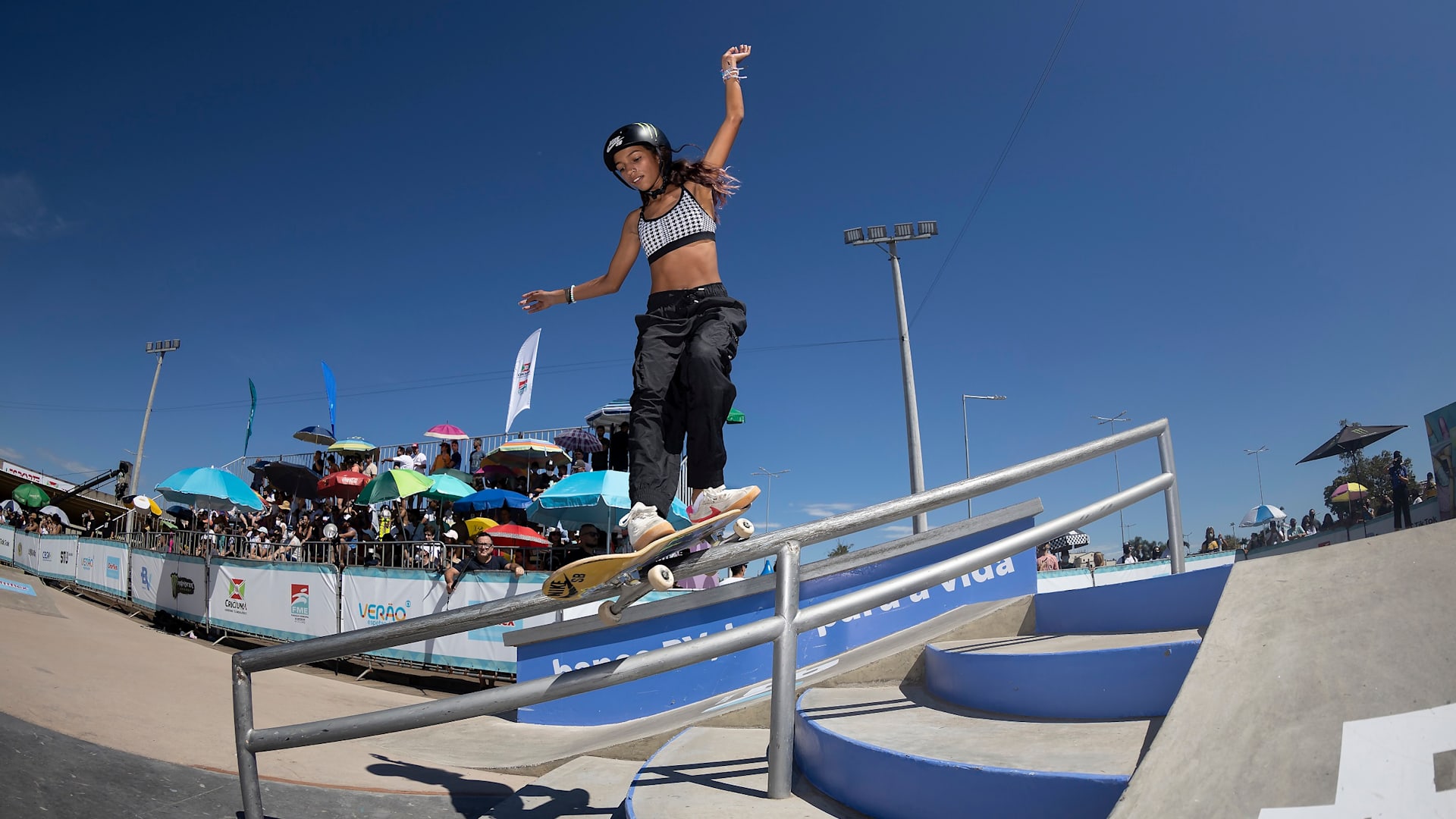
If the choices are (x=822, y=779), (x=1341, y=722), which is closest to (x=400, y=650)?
(x=822, y=779)

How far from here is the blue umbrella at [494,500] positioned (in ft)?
49.6

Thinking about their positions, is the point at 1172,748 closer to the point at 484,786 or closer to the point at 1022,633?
the point at 1022,633

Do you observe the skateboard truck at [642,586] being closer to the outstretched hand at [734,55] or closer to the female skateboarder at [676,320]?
the female skateboarder at [676,320]

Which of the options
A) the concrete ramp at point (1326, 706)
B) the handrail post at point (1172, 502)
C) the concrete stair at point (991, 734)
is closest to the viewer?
the concrete ramp at point (1326, 706)

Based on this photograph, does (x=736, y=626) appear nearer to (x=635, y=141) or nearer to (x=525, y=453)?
(x=635, y=141)

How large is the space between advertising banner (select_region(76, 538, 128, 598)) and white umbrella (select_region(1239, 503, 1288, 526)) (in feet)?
120

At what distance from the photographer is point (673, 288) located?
3.04 m

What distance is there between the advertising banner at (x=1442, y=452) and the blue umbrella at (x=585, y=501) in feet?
42.1

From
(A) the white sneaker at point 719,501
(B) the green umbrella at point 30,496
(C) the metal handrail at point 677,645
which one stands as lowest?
(C) the metal handrail at point 677,645

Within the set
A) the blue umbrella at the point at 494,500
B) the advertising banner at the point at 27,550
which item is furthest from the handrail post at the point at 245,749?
the advertising banner at the point at 27,550

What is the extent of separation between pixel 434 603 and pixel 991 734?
33.0 feet

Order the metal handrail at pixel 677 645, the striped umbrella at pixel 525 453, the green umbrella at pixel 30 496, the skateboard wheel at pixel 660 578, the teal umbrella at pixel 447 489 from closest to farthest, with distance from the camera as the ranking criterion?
the metal handrail at pixel 677 645, the skateboard wheel at pixel 660 578, the teal umbrella at pixel 447 489, the striped umbrella at pixel 525 453, the green umbrella at pixel 30 496

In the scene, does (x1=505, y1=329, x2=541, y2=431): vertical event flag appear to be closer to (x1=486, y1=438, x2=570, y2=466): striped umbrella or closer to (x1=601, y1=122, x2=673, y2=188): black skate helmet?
(x1=486, y1=438, x2=570, y2=466): striped umbrella

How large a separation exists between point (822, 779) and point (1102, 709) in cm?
96
